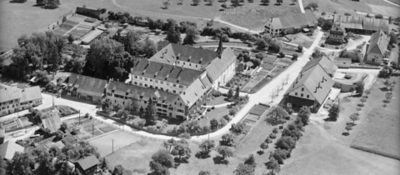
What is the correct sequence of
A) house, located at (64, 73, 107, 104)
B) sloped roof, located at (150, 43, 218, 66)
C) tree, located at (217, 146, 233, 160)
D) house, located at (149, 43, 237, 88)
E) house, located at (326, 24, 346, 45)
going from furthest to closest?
house, located at (326, 24, 346, 45)
sloped roof, located at (150, 43, 218, 66)
house, located at (149, 43, 237, 88)
house, located at (64, 73, 107, 104)
tree, located at (217, 146, 233, 160)

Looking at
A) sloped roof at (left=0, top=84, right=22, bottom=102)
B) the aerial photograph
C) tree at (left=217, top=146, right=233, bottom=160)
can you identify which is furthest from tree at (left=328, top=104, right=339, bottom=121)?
sloped roof at (left=0, top=84, right=22, bottom=102)

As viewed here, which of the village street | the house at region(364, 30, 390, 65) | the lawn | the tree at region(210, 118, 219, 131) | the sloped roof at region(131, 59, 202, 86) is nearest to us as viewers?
the lawn

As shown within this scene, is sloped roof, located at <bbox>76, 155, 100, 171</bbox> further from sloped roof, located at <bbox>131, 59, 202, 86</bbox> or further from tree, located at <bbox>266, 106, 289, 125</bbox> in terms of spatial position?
tree, located at <bbox>266, 106, 289, 125</bbox>

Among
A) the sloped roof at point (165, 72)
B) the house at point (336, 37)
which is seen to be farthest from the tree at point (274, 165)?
the house at point (336, 37)

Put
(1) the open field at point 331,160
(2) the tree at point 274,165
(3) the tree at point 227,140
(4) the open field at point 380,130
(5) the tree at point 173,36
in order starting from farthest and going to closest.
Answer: (5) the tree at point 173,36, (4) the open field at point 380,130, (3) the tree at point 227,140, (1) the open field at point 331,160, (2) the tree at point 274,165

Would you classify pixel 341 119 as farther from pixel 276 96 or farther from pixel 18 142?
pixel 18 142

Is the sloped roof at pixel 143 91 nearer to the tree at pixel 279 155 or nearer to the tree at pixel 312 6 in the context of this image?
Result: the tree at pixel 279 155

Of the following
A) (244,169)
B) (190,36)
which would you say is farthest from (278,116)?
(190,36)

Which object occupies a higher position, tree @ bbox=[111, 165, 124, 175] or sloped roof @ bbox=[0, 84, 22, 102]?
sloped roof @ bbox=[0, 84, 22, 102]
